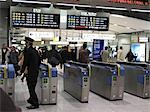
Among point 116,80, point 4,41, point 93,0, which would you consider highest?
point 93,0

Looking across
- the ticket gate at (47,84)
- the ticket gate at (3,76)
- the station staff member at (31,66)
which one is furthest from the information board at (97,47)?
the ticket gate at (3,76)

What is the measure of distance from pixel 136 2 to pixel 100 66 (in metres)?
2.20

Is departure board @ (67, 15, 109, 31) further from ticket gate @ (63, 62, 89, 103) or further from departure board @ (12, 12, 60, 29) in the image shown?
ticket gate @ (63, 62, 89, 103)

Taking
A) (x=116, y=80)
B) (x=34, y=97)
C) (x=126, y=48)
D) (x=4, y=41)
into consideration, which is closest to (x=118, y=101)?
(x=116, y=80)

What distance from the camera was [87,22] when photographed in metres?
9.37

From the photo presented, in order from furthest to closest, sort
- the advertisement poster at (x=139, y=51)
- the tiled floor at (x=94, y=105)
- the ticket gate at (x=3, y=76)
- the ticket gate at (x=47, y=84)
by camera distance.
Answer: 1. the advertisement poster at (x=139, y=51)
2. the ticket gate at (x=47, y=84)
3. the tiled floor at (x=94, y=105)
4. the ticket gate at (x=3, y=76)

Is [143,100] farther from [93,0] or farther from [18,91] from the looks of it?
[18,91]

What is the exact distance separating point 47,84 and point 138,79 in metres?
3.01

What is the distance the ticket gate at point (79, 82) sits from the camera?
24.7ft

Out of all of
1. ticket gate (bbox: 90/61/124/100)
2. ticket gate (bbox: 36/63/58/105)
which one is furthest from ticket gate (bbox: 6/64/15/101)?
ticket gate (bbox: 90/61/124/100)

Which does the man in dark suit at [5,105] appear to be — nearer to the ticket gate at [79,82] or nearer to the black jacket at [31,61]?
the black jacket at [31,61]

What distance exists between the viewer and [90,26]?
9.43 m

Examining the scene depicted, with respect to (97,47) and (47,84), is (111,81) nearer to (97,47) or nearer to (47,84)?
(47,84)

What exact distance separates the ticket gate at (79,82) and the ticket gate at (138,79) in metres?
1.77
